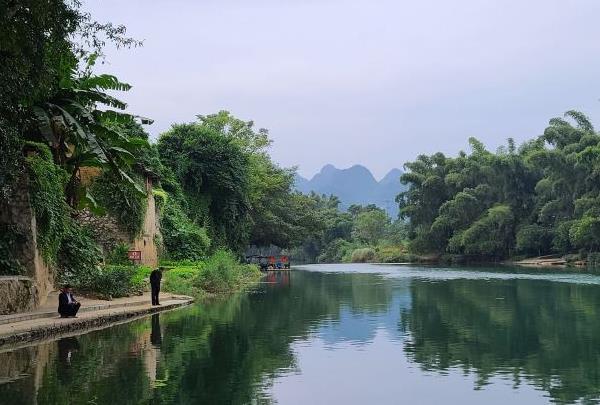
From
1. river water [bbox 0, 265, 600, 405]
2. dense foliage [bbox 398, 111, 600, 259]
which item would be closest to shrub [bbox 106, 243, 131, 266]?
river water [bbox 0, 265, 600, 405]

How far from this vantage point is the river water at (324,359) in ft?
34.2

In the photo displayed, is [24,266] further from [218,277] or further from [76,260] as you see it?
[218,277]

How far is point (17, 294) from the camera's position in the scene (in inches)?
715

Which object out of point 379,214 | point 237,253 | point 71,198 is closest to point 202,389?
point 71,198

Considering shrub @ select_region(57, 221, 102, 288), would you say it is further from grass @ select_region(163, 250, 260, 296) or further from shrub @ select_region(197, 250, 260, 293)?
shrub @ select_region(197, 250, 260, 293)

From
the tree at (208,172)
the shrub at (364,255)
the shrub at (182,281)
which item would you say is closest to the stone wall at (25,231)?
the shrub at (182,281)

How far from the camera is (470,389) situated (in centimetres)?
1090

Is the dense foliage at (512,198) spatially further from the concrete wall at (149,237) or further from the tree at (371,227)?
the concrete wall at (149,237)

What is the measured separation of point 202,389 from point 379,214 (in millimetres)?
105941

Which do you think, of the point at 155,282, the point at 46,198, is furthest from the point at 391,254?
the point at 46,198

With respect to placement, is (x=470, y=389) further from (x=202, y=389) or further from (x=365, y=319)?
(x=365, y=319)

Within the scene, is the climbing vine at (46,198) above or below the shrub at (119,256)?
above

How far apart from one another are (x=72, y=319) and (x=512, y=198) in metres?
65.0

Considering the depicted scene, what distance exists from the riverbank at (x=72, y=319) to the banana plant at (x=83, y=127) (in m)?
4.15
